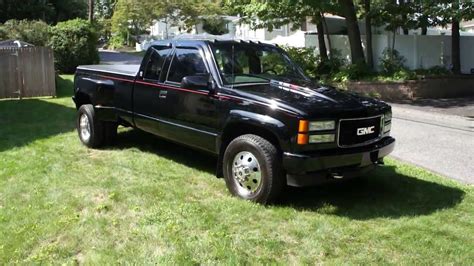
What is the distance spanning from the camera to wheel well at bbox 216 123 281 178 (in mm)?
5445

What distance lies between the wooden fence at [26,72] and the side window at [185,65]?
9.34 meters

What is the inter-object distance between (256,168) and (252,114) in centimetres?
Answer: 55

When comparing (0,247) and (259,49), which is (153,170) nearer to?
(259,49)

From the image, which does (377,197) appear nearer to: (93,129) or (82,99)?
(93,129)

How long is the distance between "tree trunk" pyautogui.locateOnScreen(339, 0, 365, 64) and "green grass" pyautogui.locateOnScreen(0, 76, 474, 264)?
10.5 m

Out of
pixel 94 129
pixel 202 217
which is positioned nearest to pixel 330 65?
pixel 94 129

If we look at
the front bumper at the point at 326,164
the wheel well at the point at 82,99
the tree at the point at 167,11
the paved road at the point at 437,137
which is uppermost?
the tree at the point at 167,11

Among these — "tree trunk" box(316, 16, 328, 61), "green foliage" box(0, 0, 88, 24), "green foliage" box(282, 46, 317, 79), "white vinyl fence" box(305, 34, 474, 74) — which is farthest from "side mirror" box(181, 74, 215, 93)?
"green foliage" box(0, 0, 88, 24)

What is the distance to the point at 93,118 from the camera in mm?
8039

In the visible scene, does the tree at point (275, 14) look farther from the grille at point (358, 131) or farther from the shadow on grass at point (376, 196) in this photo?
the grille at point (358, 131)

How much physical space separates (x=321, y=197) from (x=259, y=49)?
207 centimetres

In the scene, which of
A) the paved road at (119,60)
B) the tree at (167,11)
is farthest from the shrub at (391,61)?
the tree at (167,11)

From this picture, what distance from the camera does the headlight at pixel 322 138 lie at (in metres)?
5.13

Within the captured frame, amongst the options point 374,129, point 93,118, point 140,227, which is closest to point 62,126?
point 93,118
